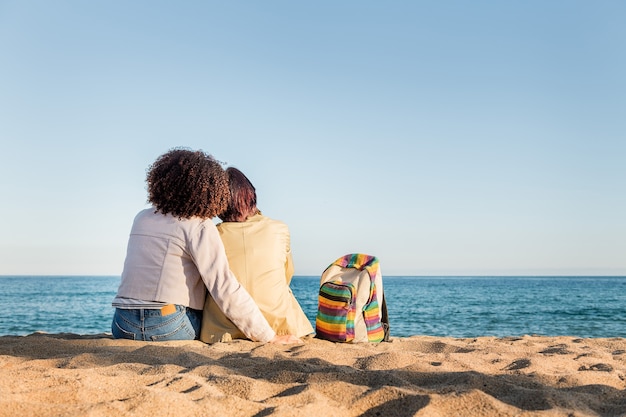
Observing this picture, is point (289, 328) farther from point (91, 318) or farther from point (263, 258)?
point (91, 318)

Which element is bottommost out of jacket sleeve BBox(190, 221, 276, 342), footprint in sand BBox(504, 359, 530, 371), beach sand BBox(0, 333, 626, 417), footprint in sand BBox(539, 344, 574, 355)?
footprint in sand BBox(539, 344, 574, 355)

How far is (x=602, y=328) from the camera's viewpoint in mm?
15875

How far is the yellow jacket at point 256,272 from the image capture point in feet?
14.2

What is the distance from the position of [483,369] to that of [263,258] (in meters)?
1.87

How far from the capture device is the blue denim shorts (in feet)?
13.4

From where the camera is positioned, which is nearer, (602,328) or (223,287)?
(223,287)

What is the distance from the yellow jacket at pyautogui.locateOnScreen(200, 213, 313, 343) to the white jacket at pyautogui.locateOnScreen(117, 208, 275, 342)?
0.23 meters

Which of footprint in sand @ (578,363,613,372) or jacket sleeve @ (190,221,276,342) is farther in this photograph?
jacket sleeve @ (190,221,276,342)

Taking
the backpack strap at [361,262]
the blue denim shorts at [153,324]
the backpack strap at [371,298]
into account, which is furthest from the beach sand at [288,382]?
the backpack strap at [361,262]

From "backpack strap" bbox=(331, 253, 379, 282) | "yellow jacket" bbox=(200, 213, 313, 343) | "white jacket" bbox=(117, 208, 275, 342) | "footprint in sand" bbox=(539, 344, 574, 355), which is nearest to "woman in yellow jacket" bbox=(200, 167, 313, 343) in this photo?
"yellow jacket" bbox=(200, 213, 313, 343)

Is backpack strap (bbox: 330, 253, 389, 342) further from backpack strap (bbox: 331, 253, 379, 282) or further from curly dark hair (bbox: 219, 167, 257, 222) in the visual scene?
curly dark hair (bbox: 219, 167, 257, 222)

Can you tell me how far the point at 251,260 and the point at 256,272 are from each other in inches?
4.1

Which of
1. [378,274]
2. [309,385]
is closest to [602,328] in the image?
[378,274]

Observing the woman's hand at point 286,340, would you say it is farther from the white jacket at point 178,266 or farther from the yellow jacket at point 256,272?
the white jacket at point 178,266
